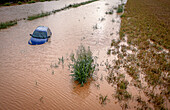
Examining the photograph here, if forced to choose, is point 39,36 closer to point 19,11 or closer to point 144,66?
point 144,66

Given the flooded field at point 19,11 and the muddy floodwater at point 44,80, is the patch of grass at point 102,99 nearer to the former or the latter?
the muddy floodwater at point 44,80

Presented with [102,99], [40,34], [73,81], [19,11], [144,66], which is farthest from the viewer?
[19,11]

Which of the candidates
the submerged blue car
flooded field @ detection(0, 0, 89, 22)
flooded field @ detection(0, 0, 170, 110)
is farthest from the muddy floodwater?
flooded field @ detection(0, 0, 89, 22)

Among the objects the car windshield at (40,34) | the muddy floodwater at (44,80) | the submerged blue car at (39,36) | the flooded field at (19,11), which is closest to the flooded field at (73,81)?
the muddy floodwater at (44,80)

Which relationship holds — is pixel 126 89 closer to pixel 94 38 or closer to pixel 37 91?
pixel 37 91

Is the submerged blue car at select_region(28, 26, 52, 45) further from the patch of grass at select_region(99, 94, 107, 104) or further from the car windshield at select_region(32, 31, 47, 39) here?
the patch of grass at select_region(99, 94, 107, 104)

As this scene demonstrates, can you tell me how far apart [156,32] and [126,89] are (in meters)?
11.6

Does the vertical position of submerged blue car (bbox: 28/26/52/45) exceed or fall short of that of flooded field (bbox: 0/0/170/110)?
it exceeds it

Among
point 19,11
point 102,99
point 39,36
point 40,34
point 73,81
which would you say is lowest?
Answer: point 102,99

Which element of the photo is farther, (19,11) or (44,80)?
(19,11)

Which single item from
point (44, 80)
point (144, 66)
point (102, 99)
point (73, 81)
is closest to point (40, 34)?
point (44, 80)

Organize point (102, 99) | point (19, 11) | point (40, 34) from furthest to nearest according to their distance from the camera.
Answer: point (19, 11), point (40, 34), point (102, 99)

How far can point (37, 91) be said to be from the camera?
5.85m

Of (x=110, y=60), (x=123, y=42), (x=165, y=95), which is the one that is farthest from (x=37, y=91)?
(x=123, y=42)
